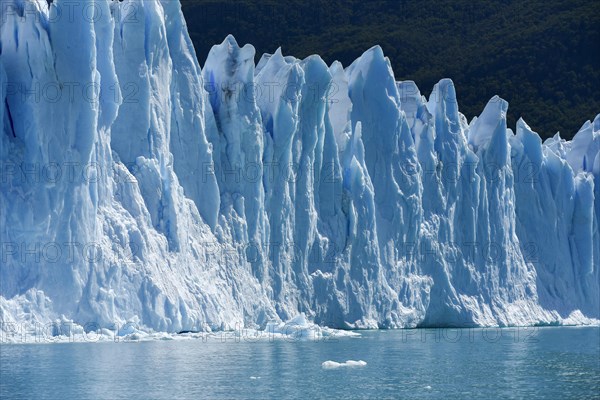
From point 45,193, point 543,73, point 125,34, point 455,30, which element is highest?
point 455,30

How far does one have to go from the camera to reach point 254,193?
1167 inches

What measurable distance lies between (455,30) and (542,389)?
46349mm

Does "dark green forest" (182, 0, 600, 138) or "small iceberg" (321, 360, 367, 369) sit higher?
"dark green forest" (182, 0, 600, 138)

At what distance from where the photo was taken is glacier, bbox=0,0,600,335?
2448cm

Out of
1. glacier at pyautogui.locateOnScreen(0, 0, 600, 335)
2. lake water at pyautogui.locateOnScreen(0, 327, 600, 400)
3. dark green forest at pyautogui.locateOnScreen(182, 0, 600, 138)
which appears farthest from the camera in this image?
dark green forest at pyautogui.locateOnScreen(182, 0, 600, 138)

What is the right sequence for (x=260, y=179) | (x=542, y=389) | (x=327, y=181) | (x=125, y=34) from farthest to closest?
(x=327, y=181)
(x=260, y=179)
(x=125, y=34)
(x=542, y=389)

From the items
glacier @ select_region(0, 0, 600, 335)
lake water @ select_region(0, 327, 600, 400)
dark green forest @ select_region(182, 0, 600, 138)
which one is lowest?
lake water @ select_region(0, 327, 600, 400)

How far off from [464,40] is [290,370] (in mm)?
44342

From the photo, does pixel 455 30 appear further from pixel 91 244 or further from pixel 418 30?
pixel 91 244

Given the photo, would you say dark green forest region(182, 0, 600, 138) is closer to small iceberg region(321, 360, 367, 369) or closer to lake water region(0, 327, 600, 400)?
lake water region(0, 327, 600, 400)

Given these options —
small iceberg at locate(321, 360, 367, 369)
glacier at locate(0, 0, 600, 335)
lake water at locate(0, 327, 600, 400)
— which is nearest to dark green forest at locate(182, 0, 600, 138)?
glacier at locate(0, 0, 600, 335)

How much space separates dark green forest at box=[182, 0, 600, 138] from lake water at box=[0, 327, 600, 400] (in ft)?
100

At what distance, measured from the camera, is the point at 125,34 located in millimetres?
27469

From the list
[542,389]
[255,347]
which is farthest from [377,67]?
[542,389]
